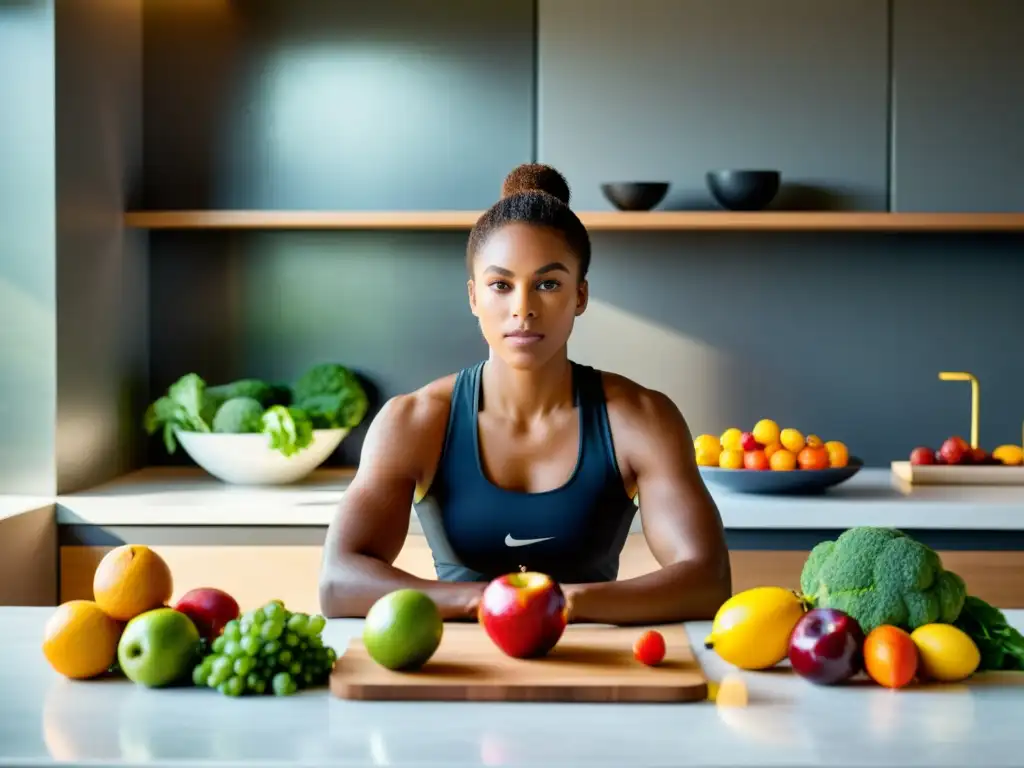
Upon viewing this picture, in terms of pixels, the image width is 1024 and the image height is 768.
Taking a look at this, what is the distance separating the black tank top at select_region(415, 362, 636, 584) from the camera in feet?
6.27

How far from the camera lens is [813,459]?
2975mm

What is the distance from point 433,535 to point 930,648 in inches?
32.9

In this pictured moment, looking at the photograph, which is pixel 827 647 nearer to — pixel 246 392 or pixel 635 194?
pixel 635 194

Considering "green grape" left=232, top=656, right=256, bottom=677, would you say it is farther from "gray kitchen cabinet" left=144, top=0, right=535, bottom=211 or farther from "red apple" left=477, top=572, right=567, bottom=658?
"gray kitchen cabinet" left=144, top=0, right=535, bottom=211

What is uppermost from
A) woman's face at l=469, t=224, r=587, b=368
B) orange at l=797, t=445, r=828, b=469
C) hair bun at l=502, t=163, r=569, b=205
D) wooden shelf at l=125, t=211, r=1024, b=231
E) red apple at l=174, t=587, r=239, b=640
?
wooden shelf at l=125, t=211, r=1024, b=231

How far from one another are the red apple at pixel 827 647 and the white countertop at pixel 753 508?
1.50m

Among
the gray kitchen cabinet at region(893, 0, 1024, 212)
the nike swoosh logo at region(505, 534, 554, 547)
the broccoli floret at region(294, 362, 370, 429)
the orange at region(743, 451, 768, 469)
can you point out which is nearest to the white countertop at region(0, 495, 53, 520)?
the broccoli floret at region(294, 362, 370, 429)

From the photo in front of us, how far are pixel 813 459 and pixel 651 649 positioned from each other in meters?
1.66

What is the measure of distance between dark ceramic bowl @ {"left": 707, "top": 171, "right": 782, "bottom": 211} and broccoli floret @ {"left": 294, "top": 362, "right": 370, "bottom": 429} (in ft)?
3.63

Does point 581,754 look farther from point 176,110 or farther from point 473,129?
point 176,110

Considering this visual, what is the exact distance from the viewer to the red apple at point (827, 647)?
4.45 ft

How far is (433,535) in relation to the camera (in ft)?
6.56

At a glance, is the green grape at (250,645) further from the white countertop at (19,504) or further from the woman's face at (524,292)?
the white countertop at (19,504)

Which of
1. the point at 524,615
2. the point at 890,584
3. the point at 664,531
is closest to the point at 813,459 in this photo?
the point at 664,531
